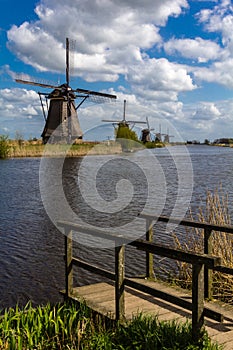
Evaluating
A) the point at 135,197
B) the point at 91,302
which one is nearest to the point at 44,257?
the point at 91,302

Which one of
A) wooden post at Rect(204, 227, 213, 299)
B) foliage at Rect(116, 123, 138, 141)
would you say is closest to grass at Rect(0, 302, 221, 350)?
wooden post at Rect(204, 227, 213, 299)

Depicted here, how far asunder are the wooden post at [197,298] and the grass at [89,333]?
0.07 m

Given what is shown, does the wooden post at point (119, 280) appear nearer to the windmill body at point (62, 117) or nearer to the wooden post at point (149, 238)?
the wooden post at point (149, 238)

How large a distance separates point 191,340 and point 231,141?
132 m

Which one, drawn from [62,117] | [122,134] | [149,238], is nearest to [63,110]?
[62,117]

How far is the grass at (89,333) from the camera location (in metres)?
3.52

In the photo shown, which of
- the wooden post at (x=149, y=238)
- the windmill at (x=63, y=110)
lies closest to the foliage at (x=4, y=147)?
the windmill at (x=63, y=110)

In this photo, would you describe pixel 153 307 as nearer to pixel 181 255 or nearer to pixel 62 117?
pixel 181 255

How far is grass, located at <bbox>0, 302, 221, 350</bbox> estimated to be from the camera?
3.52m

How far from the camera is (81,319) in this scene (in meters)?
4.41

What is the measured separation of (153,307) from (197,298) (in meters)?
1.16

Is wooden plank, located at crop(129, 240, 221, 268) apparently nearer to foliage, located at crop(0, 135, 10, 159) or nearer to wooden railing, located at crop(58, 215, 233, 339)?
wooden railing, located at crop(58, 215, 233, 339)

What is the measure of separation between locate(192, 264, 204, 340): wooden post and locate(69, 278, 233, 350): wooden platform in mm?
305

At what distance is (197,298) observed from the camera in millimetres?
3393
